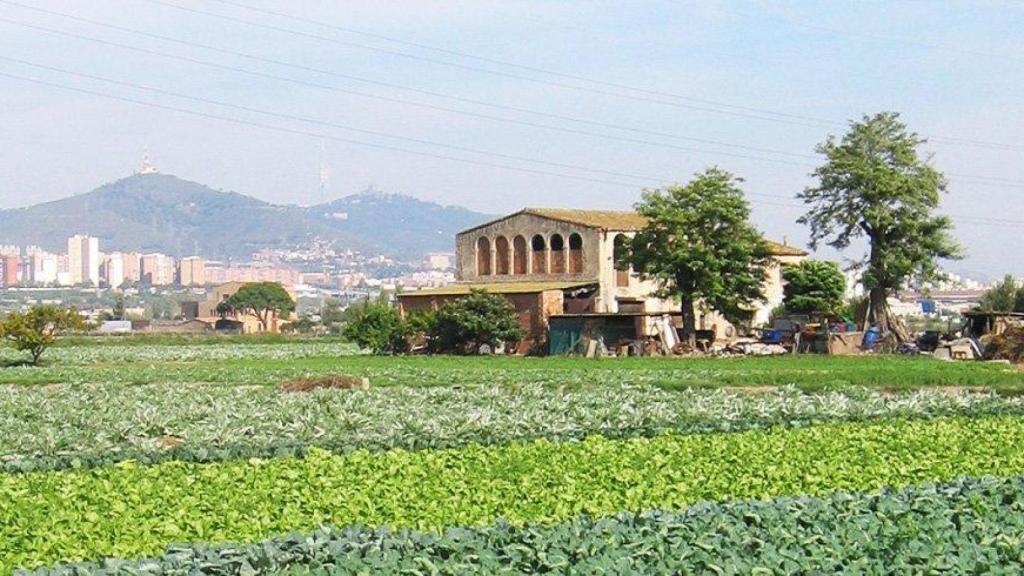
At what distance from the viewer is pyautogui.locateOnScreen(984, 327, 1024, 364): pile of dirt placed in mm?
47094

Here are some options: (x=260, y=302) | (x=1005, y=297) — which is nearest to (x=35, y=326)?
(x=1005, y=297)

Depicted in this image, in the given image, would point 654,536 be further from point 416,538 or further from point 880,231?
point 880,231

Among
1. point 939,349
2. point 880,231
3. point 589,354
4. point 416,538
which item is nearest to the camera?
point 416,538

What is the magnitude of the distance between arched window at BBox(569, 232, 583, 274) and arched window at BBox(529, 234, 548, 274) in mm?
2034

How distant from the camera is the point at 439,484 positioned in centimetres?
1448

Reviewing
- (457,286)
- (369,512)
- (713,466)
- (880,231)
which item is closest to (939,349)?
(880,231)

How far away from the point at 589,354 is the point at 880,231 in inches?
648

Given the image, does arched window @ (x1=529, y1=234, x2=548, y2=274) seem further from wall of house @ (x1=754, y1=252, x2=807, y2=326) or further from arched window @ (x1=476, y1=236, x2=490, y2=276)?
wall of house @ (x1=754, y1=252, x2=807, y2=326)

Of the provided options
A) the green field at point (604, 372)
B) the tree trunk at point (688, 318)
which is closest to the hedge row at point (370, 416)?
the green field at point (604, 372)

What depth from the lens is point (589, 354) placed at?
56.8 metres

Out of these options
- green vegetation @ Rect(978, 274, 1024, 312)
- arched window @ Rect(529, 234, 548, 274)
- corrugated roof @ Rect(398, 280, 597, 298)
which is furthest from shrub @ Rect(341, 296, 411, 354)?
green vegetation @ Rect(978, 274, 1024, 312)

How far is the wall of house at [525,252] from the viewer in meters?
68.6

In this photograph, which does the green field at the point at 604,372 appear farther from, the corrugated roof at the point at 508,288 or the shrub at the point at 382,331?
the corrugated roof at the point at 508,288

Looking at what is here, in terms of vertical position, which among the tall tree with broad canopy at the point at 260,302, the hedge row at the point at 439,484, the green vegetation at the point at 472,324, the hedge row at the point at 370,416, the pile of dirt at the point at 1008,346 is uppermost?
the tall tree with broad canopy at the point at 260,302
